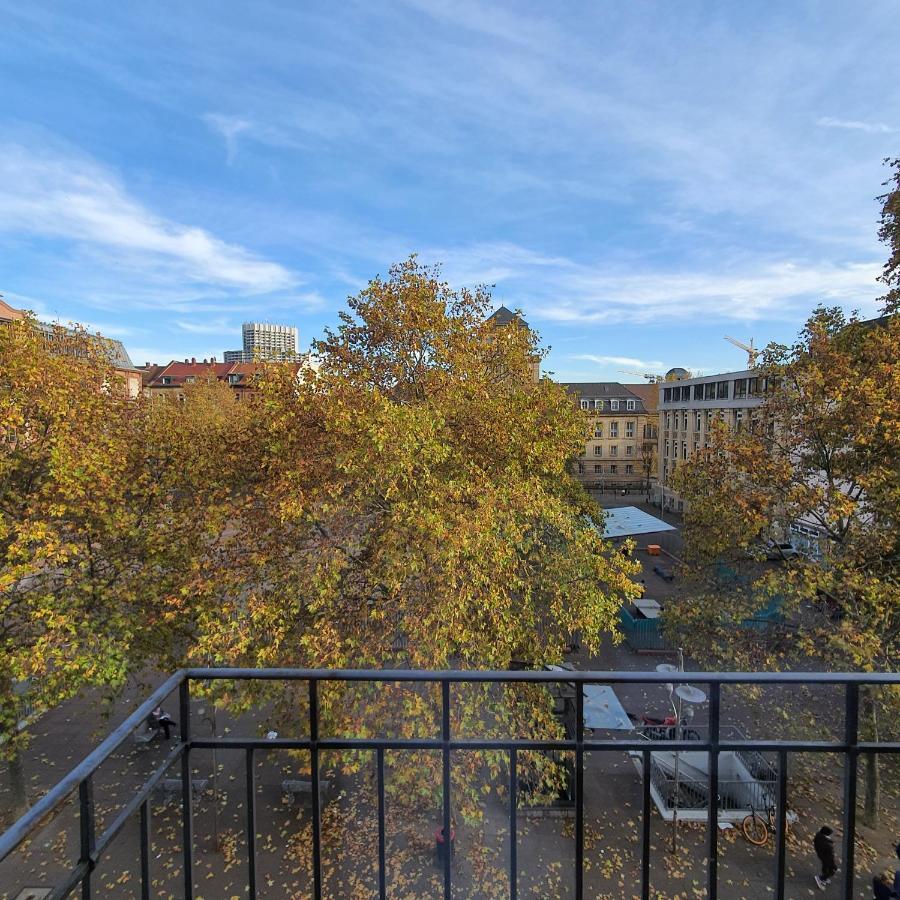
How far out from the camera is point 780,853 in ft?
7.27

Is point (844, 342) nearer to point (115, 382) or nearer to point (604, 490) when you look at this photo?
point (115, 382)

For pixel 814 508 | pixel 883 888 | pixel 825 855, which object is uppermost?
pixel 814 508

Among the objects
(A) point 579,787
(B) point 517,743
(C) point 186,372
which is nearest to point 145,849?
(B) point 517,743

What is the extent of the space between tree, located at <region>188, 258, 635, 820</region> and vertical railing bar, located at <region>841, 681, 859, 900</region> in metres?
3.69

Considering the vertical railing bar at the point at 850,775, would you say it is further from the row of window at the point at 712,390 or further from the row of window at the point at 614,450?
the row of window at the point at 614,450

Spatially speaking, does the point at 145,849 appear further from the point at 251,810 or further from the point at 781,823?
the point at 781,823

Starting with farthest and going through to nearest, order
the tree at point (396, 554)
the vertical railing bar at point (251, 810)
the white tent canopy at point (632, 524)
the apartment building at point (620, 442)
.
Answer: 1. the apartment building at point (620, 442)
2. the white tent canopy at point (632, 524)
3. the tree at point (396, 554)
4. the vertical railing bar at point (251, 810)

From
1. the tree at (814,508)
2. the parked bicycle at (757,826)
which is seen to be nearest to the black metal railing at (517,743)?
the tree at (814,508)

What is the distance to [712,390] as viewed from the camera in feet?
114

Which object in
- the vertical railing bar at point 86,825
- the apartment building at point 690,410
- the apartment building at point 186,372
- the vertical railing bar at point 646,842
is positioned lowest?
the vertical railing bar at point 646,842

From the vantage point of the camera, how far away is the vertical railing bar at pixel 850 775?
201 centimetres

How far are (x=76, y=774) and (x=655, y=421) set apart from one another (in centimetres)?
5542

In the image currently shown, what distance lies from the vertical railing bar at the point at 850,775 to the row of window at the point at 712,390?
2690cm

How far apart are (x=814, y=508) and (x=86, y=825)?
933 centimetres
